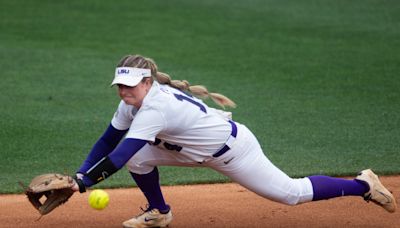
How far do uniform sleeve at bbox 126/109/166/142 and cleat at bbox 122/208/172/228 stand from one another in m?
0.95

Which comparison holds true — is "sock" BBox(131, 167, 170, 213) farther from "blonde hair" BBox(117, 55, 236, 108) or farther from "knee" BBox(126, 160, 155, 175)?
"blonde hair" BBox(117, 55, 236, 108)

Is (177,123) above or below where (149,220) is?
above

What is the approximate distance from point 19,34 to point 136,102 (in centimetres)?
947

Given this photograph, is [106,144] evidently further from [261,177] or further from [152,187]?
[261,177]

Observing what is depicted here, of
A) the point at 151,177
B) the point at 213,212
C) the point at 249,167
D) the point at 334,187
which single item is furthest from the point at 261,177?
the point at 213,212

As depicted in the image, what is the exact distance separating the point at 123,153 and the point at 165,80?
0.74m

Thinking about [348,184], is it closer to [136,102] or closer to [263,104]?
[136,102]

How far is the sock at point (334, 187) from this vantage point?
5.71 m

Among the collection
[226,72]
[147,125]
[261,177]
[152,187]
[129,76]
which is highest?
[129,76]

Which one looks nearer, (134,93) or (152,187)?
(134,93)

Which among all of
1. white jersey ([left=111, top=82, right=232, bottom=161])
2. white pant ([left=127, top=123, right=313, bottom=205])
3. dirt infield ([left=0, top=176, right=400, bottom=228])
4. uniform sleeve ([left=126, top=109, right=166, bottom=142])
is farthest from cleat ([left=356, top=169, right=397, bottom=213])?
uniform sleeve ([left=126, top=109, right=166, bottom=142])

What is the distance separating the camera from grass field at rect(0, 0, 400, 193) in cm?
835

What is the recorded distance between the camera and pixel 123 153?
17.1ft

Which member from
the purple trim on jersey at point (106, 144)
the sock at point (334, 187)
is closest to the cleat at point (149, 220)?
the purple trim on jersey at point (106, 144)
